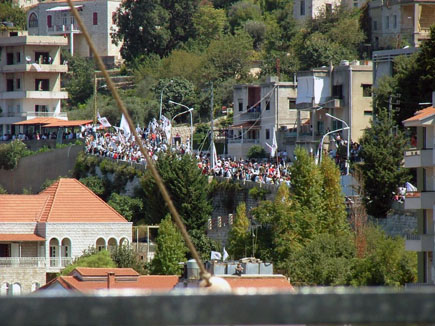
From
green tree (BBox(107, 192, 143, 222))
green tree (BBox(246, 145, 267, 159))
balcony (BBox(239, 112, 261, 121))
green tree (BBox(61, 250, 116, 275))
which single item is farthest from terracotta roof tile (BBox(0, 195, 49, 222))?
balcony (BBox(239, 112, 261, 121))

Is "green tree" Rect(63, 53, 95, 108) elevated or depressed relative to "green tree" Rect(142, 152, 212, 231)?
elevated

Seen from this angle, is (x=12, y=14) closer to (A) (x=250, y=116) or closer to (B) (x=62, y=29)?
(B) (x=62, y=29)

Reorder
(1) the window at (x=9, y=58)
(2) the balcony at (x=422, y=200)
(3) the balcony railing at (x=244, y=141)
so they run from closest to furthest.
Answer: (2) the balcony at (x=422, y=200) → (3) the balcony railing at (x=244, y=141) → (1) the window at (x=9, y=58)

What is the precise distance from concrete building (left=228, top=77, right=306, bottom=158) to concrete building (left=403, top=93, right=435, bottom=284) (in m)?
33.9

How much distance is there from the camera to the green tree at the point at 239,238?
51.7 metres

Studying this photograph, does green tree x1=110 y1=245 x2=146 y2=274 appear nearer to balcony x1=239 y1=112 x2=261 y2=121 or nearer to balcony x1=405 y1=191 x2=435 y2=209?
balcony x1=405 y1=191 x2=435 y2=209

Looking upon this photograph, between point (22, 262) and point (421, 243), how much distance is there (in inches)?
1012

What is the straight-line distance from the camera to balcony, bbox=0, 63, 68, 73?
310ft

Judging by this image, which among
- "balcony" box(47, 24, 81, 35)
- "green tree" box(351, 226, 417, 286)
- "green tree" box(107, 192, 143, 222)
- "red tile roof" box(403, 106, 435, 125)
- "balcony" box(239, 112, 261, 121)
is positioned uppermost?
"balcony" box(47, 24, 81, 35)

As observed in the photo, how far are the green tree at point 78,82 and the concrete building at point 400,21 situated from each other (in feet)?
84.2

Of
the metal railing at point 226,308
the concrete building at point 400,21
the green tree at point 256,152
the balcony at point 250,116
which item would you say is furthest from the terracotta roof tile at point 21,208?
the metal railing at point 226,308

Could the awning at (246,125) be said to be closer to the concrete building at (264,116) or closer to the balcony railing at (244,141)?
the concrete building at (264,116)

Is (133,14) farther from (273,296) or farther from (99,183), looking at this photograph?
(273,296)

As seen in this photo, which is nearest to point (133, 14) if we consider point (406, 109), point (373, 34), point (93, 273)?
point (373, 34)
